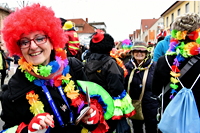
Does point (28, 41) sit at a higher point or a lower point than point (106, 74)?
higher

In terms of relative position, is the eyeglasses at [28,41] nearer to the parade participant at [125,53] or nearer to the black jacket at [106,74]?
the black jacket at [106,74]

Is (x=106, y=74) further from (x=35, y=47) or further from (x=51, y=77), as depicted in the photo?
(x=35, y=47)

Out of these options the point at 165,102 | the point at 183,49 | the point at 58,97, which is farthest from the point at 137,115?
the point at 58,97

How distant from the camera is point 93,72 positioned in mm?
2953

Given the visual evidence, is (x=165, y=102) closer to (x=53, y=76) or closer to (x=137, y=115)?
(x=137, y=115)

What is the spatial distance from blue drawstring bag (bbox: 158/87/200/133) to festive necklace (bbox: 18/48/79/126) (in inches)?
41.1

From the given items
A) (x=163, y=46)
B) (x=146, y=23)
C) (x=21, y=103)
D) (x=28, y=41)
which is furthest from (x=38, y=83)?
(x=146, y=23)

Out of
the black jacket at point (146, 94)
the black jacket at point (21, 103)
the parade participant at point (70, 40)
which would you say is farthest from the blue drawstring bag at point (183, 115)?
the parade participant at point (70, 40)

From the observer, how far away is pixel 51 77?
1.62m

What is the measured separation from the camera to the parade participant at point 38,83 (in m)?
1.48

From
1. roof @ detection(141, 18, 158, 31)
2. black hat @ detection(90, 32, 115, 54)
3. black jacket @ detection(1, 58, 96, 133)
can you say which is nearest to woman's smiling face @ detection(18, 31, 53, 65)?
black jacket @ detection(1, 58, 96, 133)

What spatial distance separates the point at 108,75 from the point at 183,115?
1192mm

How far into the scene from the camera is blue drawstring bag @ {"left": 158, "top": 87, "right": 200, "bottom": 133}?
195cm

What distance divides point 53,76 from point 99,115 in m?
0.56
